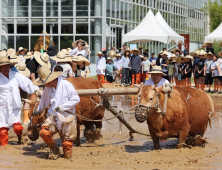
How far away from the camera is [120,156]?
298 inches

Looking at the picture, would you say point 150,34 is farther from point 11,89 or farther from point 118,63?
point 11,89

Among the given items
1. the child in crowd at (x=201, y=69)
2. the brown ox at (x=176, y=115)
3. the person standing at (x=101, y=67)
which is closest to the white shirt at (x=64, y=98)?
the brown ox at (x=176, y=115)

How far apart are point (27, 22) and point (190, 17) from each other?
90.9 ft

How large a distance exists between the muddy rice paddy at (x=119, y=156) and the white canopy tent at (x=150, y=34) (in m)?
14.2

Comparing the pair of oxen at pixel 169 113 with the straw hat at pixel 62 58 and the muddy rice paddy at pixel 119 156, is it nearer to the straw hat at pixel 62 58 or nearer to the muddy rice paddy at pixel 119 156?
the muddy rice paddy at pixel 119 156

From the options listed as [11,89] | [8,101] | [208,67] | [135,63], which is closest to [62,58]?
[11,89]

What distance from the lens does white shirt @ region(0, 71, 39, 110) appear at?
8.39 meters

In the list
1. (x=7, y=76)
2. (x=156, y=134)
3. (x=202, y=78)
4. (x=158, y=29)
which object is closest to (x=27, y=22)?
(x=158, y=29)

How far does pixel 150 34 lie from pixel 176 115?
638 inches

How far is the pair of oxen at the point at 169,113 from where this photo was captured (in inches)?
291

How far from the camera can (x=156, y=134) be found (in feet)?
24.8

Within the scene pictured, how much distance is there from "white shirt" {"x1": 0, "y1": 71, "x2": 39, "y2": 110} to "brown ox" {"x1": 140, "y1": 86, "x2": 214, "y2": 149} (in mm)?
2770

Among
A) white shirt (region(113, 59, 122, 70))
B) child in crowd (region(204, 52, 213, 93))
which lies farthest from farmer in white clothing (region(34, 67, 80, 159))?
white shirt (region(113, 59, 122, 70))

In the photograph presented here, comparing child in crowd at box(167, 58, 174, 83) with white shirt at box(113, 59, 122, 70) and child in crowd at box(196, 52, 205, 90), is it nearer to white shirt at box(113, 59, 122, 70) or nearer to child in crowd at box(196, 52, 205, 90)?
child in crowd at box(196, 52, 205, 90)
